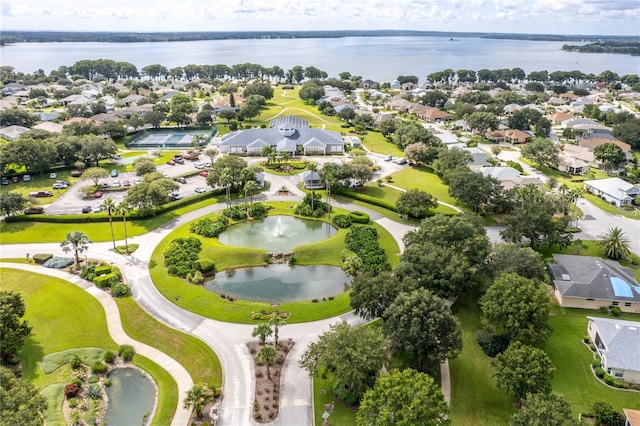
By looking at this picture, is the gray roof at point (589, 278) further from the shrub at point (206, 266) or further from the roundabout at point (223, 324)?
the shrub at point (206, 266)

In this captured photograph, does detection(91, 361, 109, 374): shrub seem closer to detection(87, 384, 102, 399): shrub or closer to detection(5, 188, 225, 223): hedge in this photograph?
detection(87, 384, 102, 399): shrub

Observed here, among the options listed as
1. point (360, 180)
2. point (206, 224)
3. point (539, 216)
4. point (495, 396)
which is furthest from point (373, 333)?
point (360, 180)

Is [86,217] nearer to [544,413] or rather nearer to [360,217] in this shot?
[360,217]

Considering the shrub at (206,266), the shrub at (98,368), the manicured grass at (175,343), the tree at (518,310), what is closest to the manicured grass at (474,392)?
the tree at (518,310)

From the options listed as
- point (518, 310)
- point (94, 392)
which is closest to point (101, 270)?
point (94, 392)

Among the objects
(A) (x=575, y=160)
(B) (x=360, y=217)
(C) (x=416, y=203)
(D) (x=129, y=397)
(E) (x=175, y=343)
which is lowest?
(D) (x=129, y=397)

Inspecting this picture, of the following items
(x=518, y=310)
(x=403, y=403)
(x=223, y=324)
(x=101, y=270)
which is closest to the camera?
(x=403, y=403)
